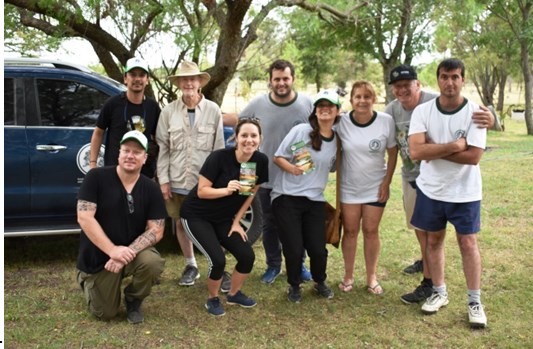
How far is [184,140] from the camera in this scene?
413 cm

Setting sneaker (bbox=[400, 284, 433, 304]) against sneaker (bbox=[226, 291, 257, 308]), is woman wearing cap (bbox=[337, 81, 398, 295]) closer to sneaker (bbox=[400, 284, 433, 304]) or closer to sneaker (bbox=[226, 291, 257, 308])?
sneaker (bbox=[400, 284, 433, 304])

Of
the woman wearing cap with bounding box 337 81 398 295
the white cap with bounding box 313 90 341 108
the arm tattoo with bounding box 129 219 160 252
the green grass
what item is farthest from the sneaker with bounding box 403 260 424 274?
the arm tattoo with bounding box 129 219 160 252

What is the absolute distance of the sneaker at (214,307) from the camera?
3.82 metres

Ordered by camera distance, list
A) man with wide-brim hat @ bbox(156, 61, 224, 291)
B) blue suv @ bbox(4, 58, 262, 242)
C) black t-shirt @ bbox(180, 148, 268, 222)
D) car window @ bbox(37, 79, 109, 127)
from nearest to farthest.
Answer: black t-shirt @ bbox(180, 148, 268, 222), man with wide-brim hat @ bbox(156, 61, 224, 291), blue suv @ bbox(4, 58, 262, 242), car window @ bbox(37, 79, 109, 127)

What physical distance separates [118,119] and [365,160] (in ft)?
6.22

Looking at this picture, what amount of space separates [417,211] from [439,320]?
779 millimetres

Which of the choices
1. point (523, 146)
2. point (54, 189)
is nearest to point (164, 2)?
point (54, 189)

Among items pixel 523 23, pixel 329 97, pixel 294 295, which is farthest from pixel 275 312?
→ pixel 523 23

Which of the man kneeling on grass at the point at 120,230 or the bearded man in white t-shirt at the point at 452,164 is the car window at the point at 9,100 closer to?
the man kneeling on grass at the point at 120,230

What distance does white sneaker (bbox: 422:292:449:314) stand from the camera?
3.83m

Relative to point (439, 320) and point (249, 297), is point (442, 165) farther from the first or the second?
point (249, 297)

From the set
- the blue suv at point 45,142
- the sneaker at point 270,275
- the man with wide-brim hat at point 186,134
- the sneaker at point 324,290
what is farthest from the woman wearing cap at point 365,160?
the blue suv at point 45,142

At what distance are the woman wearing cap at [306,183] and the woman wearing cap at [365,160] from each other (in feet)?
0.41

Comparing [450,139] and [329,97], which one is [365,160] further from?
[450,139]
